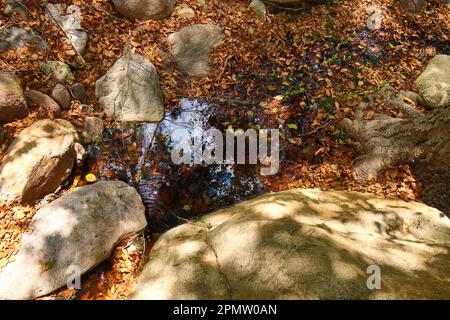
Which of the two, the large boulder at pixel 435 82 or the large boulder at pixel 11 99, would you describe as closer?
the large boulder at pixel 11 99

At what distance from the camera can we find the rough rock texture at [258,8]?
757 cm

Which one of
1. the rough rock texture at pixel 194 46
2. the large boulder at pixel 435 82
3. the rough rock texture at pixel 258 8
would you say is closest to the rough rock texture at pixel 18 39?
the rough rock texture at pixel 194 46

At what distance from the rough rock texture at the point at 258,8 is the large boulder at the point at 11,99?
5285 millimetres

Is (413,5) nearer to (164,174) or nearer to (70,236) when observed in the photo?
(164,174)

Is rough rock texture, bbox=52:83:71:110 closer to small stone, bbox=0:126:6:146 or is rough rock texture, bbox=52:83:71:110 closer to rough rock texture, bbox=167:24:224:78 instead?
small stone, bbox=0:126:6:146

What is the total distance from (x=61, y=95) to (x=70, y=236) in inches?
106

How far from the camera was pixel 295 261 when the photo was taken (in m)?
2.97

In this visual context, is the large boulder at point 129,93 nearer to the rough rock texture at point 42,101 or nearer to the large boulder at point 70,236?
the rough rock texture at point 42,101

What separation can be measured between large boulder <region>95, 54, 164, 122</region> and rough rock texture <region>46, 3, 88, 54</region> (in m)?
0.90

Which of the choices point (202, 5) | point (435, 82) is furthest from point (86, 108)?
point (435, 82)

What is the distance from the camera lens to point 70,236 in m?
3.94

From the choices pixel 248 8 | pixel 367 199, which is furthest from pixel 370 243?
pixel 248 8
